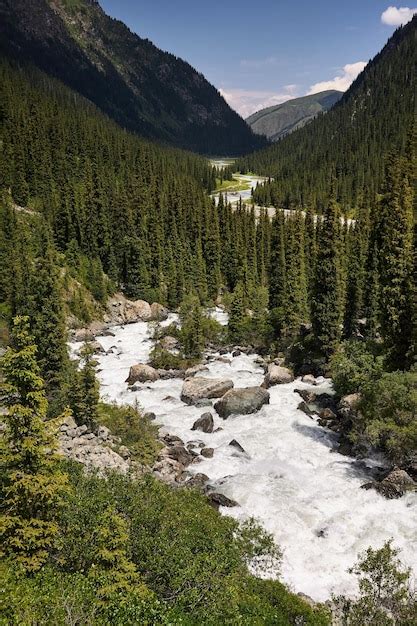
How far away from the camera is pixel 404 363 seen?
133 ft

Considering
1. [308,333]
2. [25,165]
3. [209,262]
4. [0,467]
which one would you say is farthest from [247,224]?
[0,467]

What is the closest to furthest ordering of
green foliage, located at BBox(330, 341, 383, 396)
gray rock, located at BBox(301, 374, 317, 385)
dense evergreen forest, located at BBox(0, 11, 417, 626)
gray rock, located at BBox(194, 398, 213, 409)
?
dense evergreen forest, located at BBox(0, 11, 417, 626) < green foliage, located at BBox(330, 341, 383, 396) < gray rock, located at BBox(194, 398, 213, 409) < gray rock, located at BBox(301, 374, 317, 385)

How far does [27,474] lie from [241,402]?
28.6m

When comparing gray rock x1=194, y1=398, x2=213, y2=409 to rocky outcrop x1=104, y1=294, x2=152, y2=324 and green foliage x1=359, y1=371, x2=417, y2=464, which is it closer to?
green foliage x1=359, y1=371, x2=417, y2=464

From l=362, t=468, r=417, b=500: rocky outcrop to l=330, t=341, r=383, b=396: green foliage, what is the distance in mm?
8581

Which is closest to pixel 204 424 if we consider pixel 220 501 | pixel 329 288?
pixel 220 501

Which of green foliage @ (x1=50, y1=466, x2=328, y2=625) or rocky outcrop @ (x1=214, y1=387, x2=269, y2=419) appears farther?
rocky outcrop @ (x1=214, y1=387, x2=269, y2=419)

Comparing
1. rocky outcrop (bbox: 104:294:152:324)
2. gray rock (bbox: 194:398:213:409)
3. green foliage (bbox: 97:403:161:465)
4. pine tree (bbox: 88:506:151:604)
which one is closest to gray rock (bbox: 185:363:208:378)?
gray rock (bbox: 194:398:213:409)

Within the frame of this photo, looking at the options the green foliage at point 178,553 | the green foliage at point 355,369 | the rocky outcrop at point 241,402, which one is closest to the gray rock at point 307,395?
the green foliage at point 355,369

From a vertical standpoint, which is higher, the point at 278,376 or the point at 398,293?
the point at 398,293

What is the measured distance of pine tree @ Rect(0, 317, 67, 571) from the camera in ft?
53.1

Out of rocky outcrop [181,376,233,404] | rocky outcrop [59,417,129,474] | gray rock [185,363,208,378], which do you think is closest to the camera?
rocky outcrop [59,417,129,474]

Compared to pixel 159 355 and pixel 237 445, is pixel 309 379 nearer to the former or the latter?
pixel 237 445

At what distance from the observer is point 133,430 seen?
36500 mm
